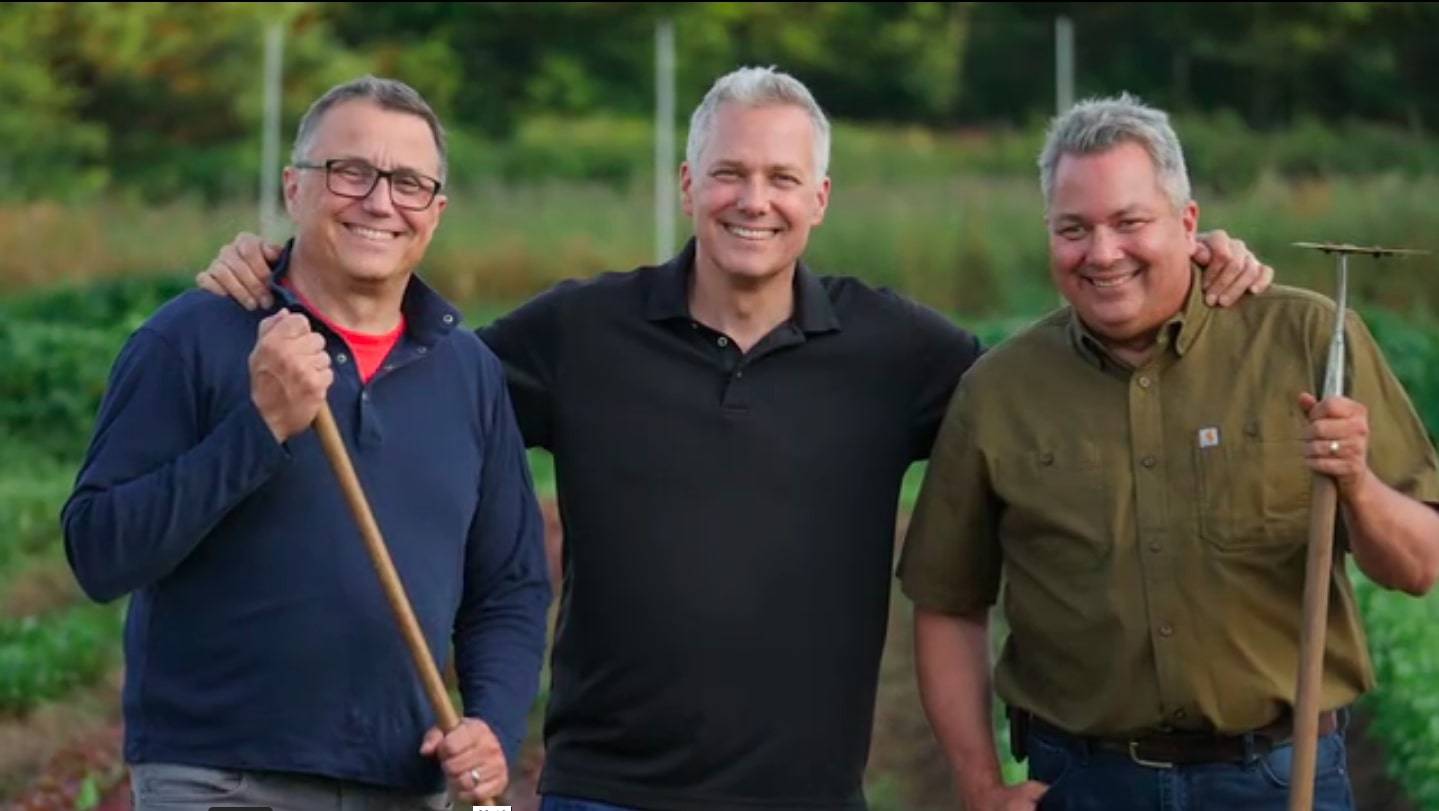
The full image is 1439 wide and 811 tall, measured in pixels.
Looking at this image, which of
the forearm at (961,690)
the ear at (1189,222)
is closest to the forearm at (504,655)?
the forearm at (961,690)

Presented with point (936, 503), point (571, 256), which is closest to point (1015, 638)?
point (936, 503)

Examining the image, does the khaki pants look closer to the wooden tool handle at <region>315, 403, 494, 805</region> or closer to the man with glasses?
the man with glasses

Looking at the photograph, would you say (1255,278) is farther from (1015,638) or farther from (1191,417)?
(1015,638)

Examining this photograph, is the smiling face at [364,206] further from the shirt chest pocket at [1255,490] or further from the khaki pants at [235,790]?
the shirt chest pocket at [1255,490]

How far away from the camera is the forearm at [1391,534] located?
16.2ft

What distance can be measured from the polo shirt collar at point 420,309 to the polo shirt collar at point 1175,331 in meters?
1.10

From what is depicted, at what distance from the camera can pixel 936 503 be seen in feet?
17.7

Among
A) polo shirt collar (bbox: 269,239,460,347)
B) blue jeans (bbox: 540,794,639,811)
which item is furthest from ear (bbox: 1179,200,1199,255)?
blue jeans (bbox: 540,794,639,811)

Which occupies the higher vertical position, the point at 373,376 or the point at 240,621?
the point at 373,376

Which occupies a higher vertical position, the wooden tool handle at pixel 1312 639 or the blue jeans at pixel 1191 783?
the wooden tool handle at pixel 1312 639

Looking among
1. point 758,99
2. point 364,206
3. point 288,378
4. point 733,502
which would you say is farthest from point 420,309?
point 758,99

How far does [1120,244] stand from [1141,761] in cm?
89

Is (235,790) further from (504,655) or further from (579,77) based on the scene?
(579,77)

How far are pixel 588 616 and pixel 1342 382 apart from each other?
145 cm
